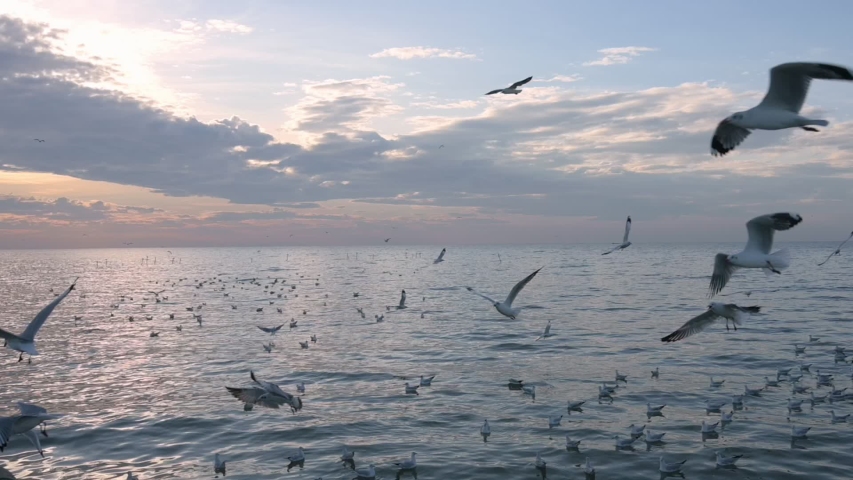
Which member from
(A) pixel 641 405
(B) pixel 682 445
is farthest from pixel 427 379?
(B) pixel 682 445

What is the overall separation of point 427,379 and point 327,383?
3478mm

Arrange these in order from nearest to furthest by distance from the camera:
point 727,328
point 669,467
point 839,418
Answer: point 669,467 → point 727,328 → point 839,418

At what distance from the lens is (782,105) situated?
32.5 ft

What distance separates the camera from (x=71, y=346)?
2962 cm

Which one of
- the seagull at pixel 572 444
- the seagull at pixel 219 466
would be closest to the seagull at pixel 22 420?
the seagull at pixel 219 466

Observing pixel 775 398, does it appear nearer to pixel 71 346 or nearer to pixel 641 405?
pixel 641 405

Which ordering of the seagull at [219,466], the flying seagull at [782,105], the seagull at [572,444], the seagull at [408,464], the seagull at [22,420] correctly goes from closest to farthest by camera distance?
the flying seagull at [782,105], the seagull at [22,420], the seagull at [408,464], the seagull at [219,466], the seagull at [572,444]

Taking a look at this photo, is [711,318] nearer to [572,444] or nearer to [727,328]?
[727,328]

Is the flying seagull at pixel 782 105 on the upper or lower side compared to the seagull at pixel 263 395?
upper

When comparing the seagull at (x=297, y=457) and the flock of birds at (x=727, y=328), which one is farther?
the seagull at (x=297, y=457)

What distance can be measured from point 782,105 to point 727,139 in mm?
1011

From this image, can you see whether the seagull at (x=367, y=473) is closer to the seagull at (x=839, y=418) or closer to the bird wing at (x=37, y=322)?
the bird wing at (x=37, y=322)

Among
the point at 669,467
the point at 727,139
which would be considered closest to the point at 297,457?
the point at 669,467

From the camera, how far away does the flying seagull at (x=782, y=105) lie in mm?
9219
